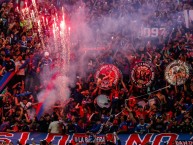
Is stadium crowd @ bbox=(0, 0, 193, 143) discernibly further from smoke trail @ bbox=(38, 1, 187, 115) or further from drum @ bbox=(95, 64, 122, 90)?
drum @ bbox=(95, 64, 122, 90)

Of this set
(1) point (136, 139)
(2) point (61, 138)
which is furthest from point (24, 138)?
(1) point (136, 139)

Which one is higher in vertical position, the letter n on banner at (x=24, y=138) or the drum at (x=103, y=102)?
the drum at (x=103, y=102)

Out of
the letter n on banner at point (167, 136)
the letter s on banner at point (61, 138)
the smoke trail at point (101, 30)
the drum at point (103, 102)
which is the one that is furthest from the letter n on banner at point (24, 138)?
the letter n on banner at point (167, 136)

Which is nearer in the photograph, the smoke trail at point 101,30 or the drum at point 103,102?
the drum at point 103,102

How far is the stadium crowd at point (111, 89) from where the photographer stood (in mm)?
12234

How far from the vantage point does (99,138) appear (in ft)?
37.8

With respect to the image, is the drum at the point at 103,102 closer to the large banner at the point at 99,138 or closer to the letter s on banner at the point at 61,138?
the large banner at the point at 99,138

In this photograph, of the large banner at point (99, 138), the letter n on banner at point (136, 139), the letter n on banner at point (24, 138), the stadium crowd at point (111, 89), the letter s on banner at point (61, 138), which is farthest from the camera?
the stadium crowd at point (111, 89)

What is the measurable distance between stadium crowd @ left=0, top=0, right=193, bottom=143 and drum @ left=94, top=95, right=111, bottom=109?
0.07 metres

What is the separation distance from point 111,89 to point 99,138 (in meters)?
2.02

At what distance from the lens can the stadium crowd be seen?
1223 centimetres

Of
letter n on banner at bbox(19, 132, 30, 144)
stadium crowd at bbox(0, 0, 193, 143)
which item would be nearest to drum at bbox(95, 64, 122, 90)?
stadium crowd at bbox(0, 0, 193, 143)

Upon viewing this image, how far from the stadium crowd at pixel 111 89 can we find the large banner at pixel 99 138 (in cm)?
37

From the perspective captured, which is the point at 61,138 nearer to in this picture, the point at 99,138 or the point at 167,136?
the point at 99,138
